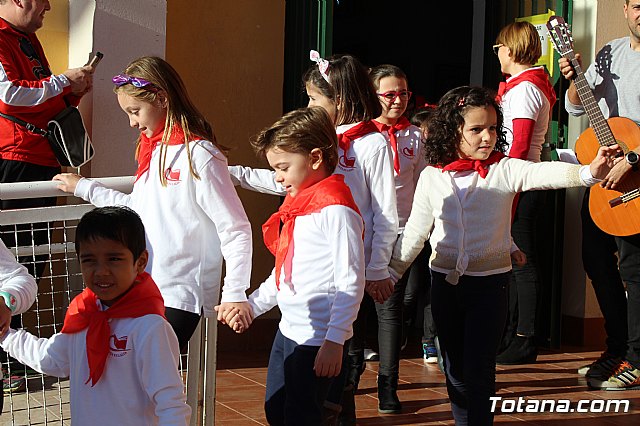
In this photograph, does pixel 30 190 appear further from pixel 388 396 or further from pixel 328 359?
pixel 388 396

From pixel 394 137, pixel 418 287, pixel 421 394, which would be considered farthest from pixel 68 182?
pixel 418 287

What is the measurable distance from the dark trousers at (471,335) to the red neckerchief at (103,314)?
5.50 feet

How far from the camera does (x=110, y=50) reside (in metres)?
5.86

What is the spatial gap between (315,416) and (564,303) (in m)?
4.60

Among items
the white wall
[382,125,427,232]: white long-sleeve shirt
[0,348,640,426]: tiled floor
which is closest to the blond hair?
[0,348,640,426]: tiled floor

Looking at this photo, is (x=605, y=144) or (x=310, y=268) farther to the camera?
(x=605, y=144)

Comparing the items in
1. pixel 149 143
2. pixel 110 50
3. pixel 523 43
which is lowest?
pixel 149 143

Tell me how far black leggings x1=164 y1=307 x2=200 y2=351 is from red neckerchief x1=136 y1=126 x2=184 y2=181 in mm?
554

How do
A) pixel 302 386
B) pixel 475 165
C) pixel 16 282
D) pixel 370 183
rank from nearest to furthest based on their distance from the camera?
1. pixel 16 282
2. pixel 302 386
3. pixel 475 165
4. pixel 370 183

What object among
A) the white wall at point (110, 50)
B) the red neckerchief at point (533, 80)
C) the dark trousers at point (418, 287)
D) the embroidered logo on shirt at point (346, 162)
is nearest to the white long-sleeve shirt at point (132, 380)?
the embroidered logo on shirt at point (346, 162)

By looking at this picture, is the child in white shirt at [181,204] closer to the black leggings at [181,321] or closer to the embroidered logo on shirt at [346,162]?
the black leggings at [181,321]

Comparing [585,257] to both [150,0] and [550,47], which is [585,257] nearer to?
[550,47]

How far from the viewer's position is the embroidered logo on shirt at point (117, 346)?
2.97 meters

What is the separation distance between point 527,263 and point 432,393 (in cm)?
130
